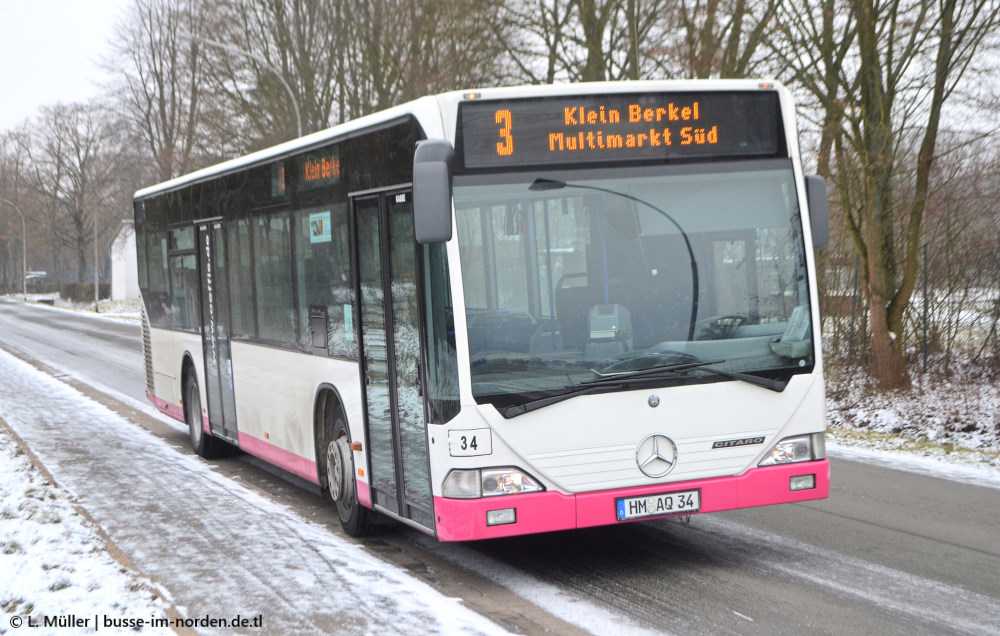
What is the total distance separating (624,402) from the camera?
245 inches

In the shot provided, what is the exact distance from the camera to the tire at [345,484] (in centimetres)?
780

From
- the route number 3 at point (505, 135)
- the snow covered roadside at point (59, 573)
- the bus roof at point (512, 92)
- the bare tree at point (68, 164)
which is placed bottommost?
the snow covered roadside at point (59, 573)

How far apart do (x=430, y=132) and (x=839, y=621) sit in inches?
131

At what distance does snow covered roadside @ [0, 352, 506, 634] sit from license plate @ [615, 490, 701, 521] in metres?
1.07

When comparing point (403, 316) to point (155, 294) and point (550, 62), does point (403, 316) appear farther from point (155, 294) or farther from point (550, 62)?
point (550, 62)

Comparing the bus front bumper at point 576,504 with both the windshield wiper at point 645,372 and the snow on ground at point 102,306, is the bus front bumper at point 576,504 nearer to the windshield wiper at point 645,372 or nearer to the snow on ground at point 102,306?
the windshield wiper at point 645,372

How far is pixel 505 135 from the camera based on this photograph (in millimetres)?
6301

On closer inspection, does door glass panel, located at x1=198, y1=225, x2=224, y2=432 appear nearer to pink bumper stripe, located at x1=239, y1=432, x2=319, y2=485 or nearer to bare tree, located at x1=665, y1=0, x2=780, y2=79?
pink bumper stripe, located at x1=239, y1=432, x2=319, y2=485

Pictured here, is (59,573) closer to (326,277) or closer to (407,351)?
(407,351)

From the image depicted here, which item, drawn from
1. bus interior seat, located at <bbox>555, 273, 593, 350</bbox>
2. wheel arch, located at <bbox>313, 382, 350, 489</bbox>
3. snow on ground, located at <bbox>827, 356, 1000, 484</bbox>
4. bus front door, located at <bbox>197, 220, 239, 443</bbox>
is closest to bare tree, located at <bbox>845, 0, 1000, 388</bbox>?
snow on ground, located at <bbox>827, 356, 1000, 484</bbox>

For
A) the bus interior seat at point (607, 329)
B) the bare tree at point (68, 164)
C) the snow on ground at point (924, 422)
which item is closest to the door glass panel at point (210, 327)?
the bus interior seat at point (607, 329)

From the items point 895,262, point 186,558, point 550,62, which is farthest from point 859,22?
point 186,558

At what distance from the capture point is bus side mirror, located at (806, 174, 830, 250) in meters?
6.68

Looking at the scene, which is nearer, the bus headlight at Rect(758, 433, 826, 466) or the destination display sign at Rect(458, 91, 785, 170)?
the destination display sign at Rect(458, 91, 785, 170)
